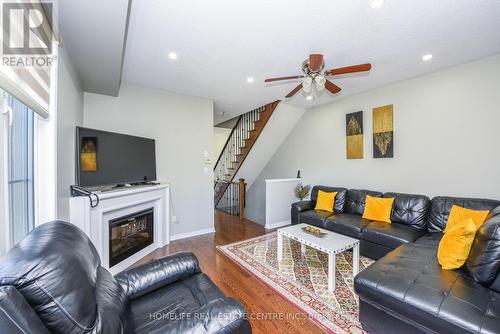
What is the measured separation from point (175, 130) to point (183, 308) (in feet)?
9.88

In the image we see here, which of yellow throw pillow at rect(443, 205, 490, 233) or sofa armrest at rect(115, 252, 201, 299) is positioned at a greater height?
yellow throw pillow at rect(443, 205, 490, 233)

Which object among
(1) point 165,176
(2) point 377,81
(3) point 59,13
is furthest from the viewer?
(1) point 165,176

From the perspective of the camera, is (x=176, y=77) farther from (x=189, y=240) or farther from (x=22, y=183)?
(x=189, y=240)

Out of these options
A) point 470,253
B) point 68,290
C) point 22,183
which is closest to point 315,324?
point 470,253

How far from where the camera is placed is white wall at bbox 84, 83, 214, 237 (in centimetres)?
318

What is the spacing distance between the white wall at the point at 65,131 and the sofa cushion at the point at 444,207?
4.09 meters

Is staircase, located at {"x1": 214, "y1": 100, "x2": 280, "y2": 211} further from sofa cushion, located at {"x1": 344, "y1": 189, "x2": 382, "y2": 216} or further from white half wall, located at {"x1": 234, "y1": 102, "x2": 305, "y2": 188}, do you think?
sofa cushion, located at {"x1": 344, "y1": 189, "x2": 382, "y2": 216}

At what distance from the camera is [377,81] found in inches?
131

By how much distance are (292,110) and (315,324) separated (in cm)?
395

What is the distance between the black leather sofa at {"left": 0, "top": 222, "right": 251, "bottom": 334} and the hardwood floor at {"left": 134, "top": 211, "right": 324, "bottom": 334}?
0.71m

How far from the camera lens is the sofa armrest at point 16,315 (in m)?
0.54

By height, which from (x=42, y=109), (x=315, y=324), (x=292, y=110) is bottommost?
(x=315, y=324)

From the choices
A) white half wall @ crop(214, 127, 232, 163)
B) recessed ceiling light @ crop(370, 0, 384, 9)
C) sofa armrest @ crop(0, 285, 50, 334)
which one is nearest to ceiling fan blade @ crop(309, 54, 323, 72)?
recessed ceiling light @ crop(370, 0, 384, 9)

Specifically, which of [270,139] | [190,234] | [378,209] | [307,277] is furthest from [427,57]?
[190,234]
